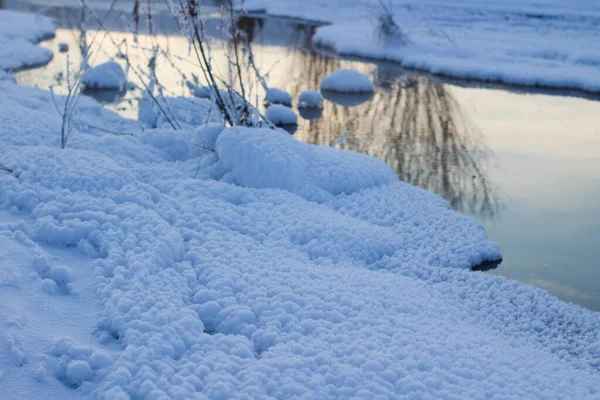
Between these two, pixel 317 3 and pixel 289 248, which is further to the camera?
pixel 317 3

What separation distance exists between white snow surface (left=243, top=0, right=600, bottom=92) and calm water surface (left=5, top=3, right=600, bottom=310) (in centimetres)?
54

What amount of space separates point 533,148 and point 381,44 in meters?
6.24

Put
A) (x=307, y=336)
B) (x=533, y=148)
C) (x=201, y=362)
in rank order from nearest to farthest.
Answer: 1. (x=201, y=362)
2. (x=307, y=336)
3. (x=533, y=148)

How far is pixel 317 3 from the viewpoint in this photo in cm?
2023

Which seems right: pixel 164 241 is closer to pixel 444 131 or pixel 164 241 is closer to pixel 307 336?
pixel 307 336

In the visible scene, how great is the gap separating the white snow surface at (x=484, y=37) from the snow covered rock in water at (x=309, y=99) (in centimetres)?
313

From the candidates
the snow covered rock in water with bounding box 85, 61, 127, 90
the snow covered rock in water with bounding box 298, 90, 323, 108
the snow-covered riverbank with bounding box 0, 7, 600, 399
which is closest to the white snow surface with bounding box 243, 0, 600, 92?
the snow covered rock in water with bounding box 298, 90, 323, 108

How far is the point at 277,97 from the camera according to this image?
25.1ft

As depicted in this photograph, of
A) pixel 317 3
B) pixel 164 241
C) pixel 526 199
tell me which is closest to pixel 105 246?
pixel 164 241

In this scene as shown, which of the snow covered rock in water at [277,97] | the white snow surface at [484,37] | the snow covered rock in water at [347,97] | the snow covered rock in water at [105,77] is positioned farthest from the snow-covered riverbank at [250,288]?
the white snow surface at [484,37]

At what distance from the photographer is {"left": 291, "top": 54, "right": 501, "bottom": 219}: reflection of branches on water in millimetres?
5105

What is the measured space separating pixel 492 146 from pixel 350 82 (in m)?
2.72

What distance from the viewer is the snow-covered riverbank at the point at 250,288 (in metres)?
2.13

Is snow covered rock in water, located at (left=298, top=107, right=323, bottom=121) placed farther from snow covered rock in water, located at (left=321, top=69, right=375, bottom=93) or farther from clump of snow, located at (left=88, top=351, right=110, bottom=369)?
clump of snow, located at (left=88, top=351, right=110, bottom=369)
